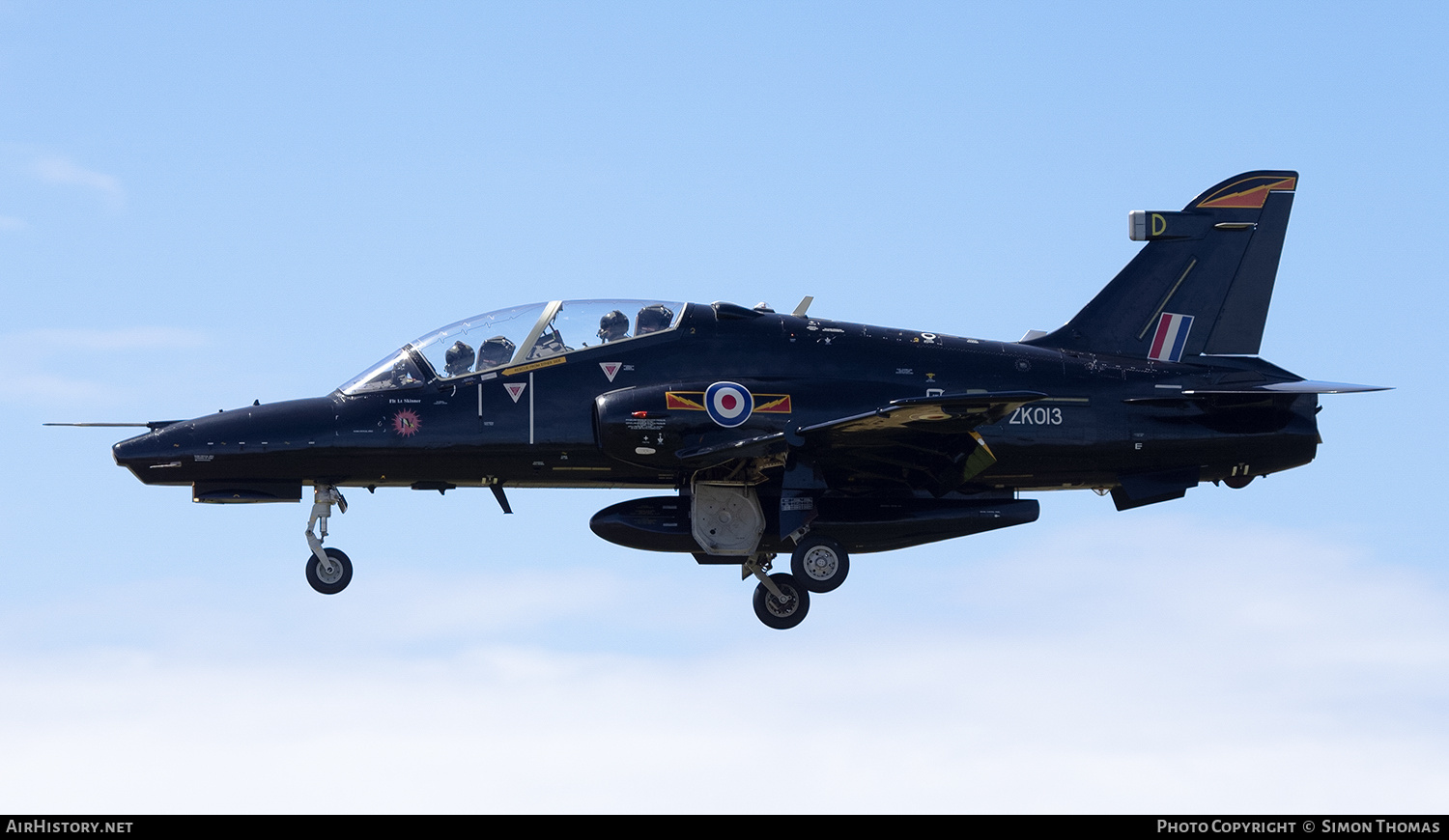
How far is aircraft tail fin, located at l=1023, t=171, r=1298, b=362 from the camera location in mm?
23859

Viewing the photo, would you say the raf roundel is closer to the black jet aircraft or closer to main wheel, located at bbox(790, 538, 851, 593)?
the black jet aircraft

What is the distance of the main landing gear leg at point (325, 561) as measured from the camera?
70.0 feet

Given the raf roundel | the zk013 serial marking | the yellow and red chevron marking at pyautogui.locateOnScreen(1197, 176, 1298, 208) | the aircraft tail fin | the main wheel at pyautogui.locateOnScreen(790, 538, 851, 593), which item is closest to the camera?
the raf roundel

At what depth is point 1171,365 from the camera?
23344mm

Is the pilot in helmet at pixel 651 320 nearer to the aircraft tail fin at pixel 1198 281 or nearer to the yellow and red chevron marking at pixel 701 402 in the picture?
the yellow and red chevron marking at pixel 701 402

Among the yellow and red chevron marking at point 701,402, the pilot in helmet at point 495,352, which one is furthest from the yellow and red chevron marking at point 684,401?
the pilot in helmet at point 495,352

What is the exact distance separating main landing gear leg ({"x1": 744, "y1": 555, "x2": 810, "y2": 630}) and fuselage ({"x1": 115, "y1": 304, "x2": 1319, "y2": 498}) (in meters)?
1.42

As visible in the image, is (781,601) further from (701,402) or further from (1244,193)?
(1244,193)

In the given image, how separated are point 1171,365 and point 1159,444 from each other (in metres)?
1.50

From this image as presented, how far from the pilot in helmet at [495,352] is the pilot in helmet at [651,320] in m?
1.61

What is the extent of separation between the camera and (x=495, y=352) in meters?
21.4

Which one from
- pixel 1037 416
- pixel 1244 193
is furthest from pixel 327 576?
pixel 1244 193

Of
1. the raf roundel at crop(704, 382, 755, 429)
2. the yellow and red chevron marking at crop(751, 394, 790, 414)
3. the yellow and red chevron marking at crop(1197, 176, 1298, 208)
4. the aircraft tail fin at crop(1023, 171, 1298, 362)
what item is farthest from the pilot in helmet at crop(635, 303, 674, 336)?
the yellow and red chevron marking at crop(1197, 176, 1298, 208)
